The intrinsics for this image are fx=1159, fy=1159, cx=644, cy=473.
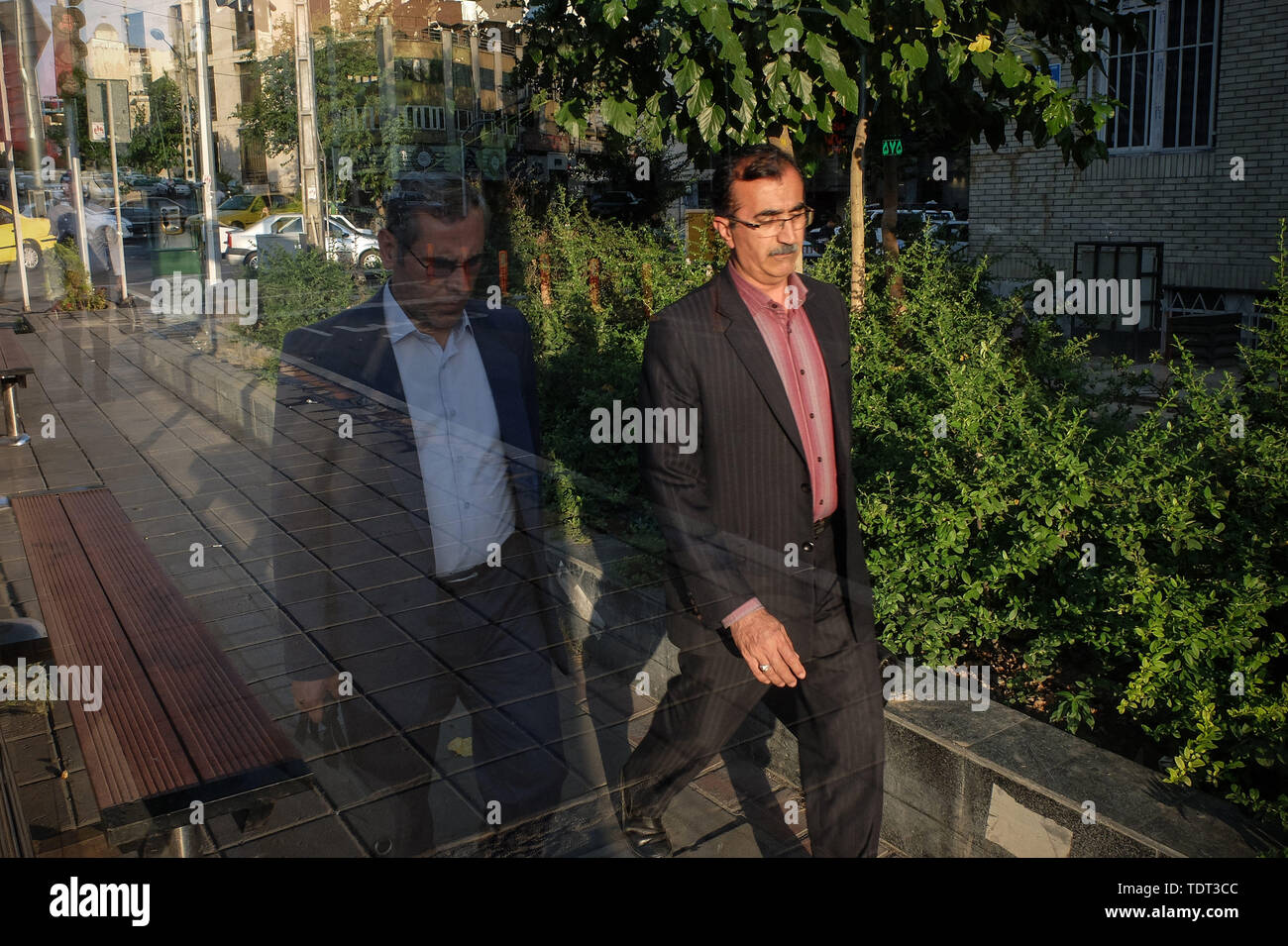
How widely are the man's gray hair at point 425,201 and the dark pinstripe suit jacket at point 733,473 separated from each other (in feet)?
2.36

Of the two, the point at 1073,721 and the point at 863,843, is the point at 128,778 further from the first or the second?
the point at 1073,721

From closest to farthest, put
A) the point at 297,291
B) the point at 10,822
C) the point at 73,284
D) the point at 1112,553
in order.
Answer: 1. the point at 10,822
2. the point at 1112,553
3. the point at 297,291
4. the point at 73,284

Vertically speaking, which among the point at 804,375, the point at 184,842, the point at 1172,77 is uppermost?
the point at 1172,77

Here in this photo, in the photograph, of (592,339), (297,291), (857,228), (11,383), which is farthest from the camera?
(297,291)

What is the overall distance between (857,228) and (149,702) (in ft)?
14.5

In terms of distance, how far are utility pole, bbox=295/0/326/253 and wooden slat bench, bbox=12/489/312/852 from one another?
10.0 meters

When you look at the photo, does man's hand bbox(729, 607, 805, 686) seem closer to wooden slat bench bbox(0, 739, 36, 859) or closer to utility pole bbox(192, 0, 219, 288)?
wooden slat bench bbox(0, 739, 36, 859)

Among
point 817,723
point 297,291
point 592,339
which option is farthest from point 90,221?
point 817,723

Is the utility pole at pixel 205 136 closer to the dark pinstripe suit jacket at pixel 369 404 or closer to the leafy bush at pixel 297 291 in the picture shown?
the leafy bush at pixel 297 291

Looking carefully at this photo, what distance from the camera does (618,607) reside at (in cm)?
458

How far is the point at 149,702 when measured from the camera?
10.0 feet

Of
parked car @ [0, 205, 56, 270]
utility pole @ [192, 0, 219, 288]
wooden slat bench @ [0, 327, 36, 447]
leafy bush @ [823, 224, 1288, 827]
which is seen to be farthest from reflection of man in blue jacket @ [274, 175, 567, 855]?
parked car @ [0, 205, 56, 270]

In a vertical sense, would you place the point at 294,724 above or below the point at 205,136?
below

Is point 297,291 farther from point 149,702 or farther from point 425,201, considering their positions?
point 149,702
